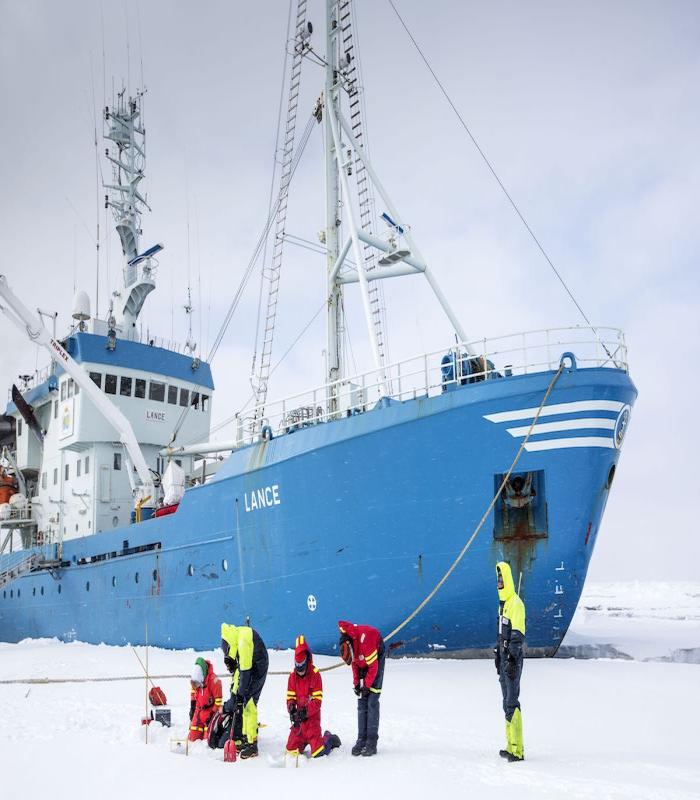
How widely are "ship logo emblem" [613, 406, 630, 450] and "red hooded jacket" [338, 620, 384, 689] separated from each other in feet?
20.9

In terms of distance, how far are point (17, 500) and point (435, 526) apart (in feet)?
53.4

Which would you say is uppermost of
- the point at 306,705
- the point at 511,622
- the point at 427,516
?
the point at 427,516

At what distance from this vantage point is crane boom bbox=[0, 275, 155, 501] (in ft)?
60.6

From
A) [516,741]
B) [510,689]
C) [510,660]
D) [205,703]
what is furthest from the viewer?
[205,703]

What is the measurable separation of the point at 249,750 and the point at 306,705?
0.67 m

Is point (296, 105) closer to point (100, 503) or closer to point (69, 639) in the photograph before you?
point (100, 503)

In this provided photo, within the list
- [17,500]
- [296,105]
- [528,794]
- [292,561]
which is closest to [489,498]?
[292,561]

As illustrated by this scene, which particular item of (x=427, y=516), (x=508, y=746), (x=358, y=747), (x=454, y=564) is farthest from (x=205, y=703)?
(x=427, y=516)

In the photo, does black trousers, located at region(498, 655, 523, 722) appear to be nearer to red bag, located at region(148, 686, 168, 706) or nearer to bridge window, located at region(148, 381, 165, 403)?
red bag, located at region(148, 686, 168, 706)

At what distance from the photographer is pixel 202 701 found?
7.14 m

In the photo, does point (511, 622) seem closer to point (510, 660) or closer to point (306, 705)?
point (510, 660)

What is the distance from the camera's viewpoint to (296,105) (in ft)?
60.1

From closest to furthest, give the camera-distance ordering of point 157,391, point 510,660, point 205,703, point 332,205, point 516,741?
point 516,741 < point 510,660 < point 205,703 < point 332,205 < point 157,391

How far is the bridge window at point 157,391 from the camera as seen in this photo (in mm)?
20953
